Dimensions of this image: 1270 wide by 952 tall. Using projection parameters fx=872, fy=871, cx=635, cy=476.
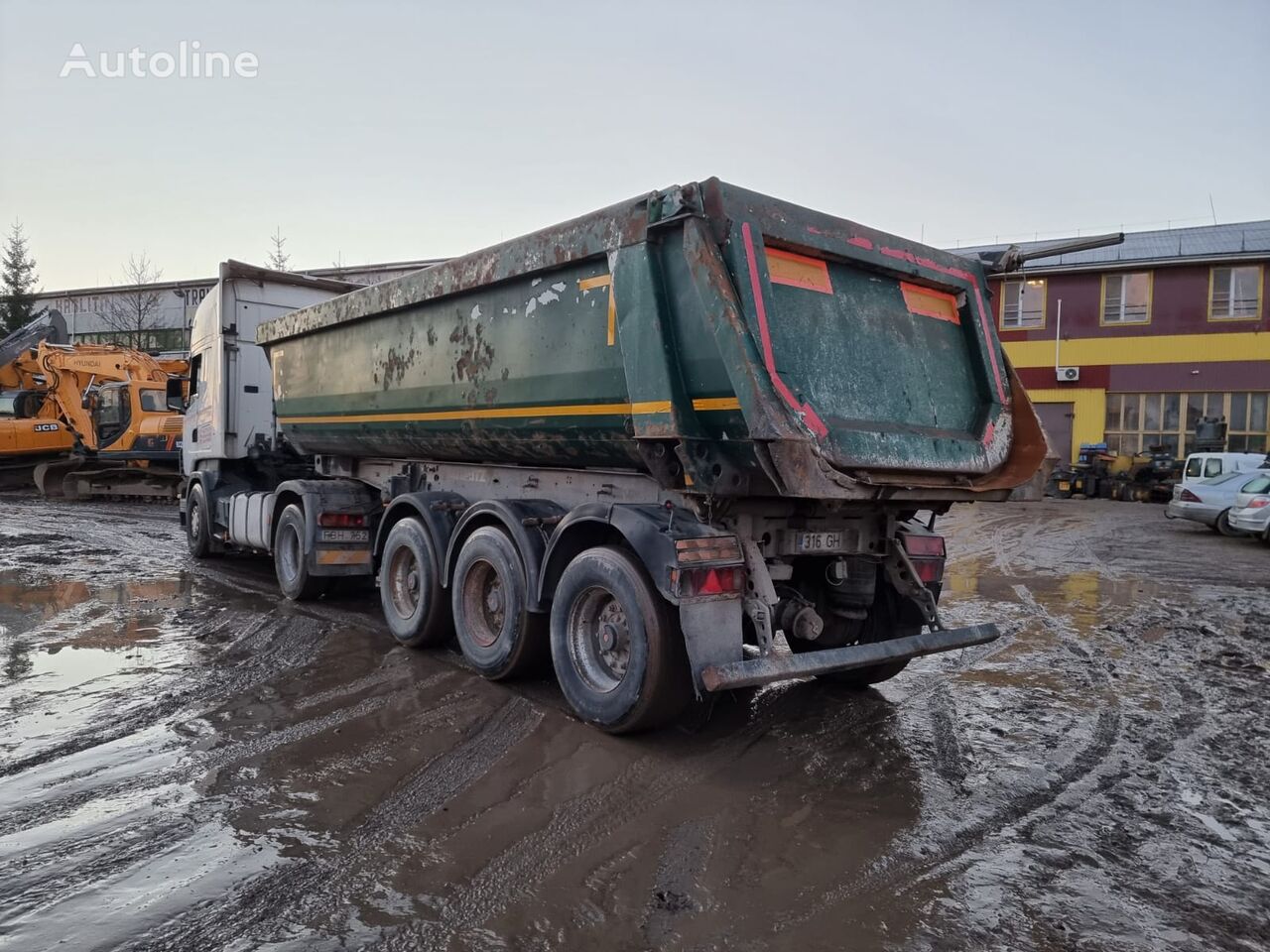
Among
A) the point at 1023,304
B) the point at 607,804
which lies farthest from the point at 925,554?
the point at 1023,304

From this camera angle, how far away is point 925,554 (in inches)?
230

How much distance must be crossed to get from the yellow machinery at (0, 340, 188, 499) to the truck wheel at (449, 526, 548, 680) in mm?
16617

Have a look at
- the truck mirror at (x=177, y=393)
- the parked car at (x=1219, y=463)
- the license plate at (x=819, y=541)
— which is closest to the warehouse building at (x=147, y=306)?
the truck mirror at (x=177, y=393)

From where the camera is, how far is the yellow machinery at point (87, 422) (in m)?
20.9

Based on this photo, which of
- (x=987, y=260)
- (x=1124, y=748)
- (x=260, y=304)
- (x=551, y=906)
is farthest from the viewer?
(x=260, y=304)

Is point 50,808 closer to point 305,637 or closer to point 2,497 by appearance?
point 305,637

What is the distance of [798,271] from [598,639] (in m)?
2.51

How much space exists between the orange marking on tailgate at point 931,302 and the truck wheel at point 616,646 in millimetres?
2528

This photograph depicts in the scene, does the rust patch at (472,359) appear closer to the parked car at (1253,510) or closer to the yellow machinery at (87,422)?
the parked car at (1253,510)

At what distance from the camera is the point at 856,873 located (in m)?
3.62

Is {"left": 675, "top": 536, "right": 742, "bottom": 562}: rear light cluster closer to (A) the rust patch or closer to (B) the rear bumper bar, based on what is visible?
(B) the rear bumper bar

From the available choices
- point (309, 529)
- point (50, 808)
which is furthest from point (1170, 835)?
point (309, 529)

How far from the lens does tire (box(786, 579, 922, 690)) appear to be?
601 centimetres

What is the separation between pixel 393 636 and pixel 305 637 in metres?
0.79
